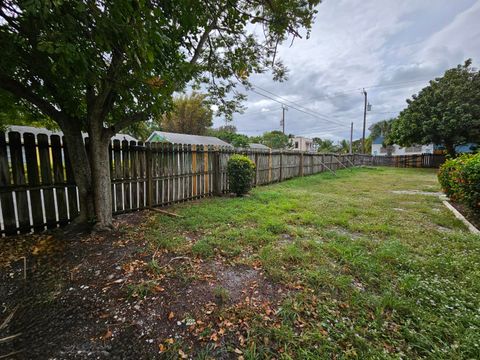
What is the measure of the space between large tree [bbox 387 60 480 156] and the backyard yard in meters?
17.3

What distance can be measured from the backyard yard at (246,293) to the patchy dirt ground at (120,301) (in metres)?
0.01

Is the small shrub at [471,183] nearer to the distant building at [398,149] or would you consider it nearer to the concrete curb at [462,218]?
the concrete curb at [462,218]

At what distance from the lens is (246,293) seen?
2160mm

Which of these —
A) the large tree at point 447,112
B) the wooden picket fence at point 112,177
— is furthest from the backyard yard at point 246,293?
the large tree at point 447,112

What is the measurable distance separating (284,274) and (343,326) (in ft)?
2.62

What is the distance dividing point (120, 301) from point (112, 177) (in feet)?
9.68

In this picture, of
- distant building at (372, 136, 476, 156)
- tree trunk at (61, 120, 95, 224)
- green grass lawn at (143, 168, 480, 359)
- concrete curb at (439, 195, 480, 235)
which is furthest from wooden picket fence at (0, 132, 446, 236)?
distant building at (372, 136, 476, 156)

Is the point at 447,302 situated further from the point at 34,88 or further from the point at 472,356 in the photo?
the point at 34,88

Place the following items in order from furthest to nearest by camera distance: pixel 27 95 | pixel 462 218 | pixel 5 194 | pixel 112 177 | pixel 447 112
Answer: pixel 447 112 → pixel 462 218 → pixel 112 177 → pixel 5 194 → pixel 27 95

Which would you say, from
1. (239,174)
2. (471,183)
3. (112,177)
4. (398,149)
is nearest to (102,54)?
(112,177)

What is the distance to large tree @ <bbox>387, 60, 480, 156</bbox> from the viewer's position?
15.2m

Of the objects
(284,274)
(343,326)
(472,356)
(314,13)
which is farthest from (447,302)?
(314,13)

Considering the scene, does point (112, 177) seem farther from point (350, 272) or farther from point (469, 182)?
point (469, 182)

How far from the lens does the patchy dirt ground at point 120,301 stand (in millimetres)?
1557
